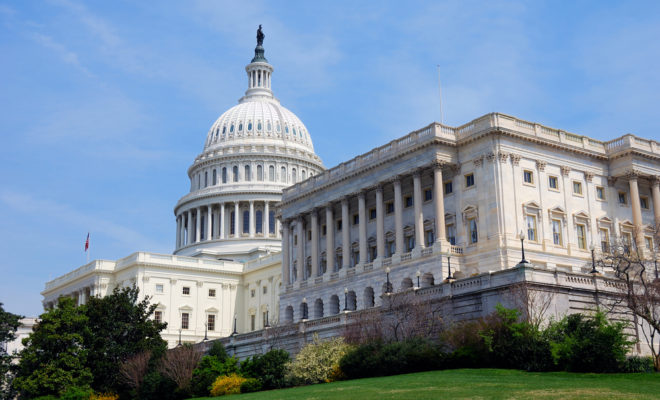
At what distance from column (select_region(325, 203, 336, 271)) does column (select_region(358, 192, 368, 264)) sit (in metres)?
4.18

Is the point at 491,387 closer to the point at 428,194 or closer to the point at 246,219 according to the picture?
the point at 428,194

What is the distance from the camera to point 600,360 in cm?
3825

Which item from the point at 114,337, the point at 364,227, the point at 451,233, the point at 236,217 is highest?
the point at 236,217

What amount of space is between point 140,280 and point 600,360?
259 feet

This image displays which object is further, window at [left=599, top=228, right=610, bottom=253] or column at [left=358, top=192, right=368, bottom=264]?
column at [left=358, top=192, right=368, bottom=264]

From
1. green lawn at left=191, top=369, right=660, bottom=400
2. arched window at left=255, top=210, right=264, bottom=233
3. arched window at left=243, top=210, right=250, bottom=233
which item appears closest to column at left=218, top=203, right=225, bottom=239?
arched window at left=243, top=210, right=250, bottom=233

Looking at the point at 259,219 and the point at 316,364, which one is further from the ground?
the point at 259,219

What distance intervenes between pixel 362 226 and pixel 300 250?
11718 mm

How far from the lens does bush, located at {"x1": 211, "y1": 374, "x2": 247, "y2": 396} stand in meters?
49.8

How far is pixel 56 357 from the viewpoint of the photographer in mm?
63094

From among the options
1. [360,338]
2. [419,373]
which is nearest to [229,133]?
[360,338]

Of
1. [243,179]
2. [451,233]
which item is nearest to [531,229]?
[451,233]

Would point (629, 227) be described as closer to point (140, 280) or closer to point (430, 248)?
point (430, 248)

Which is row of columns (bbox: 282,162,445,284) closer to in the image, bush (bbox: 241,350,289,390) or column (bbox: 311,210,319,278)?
column (bbox: 311,210,319,278)
